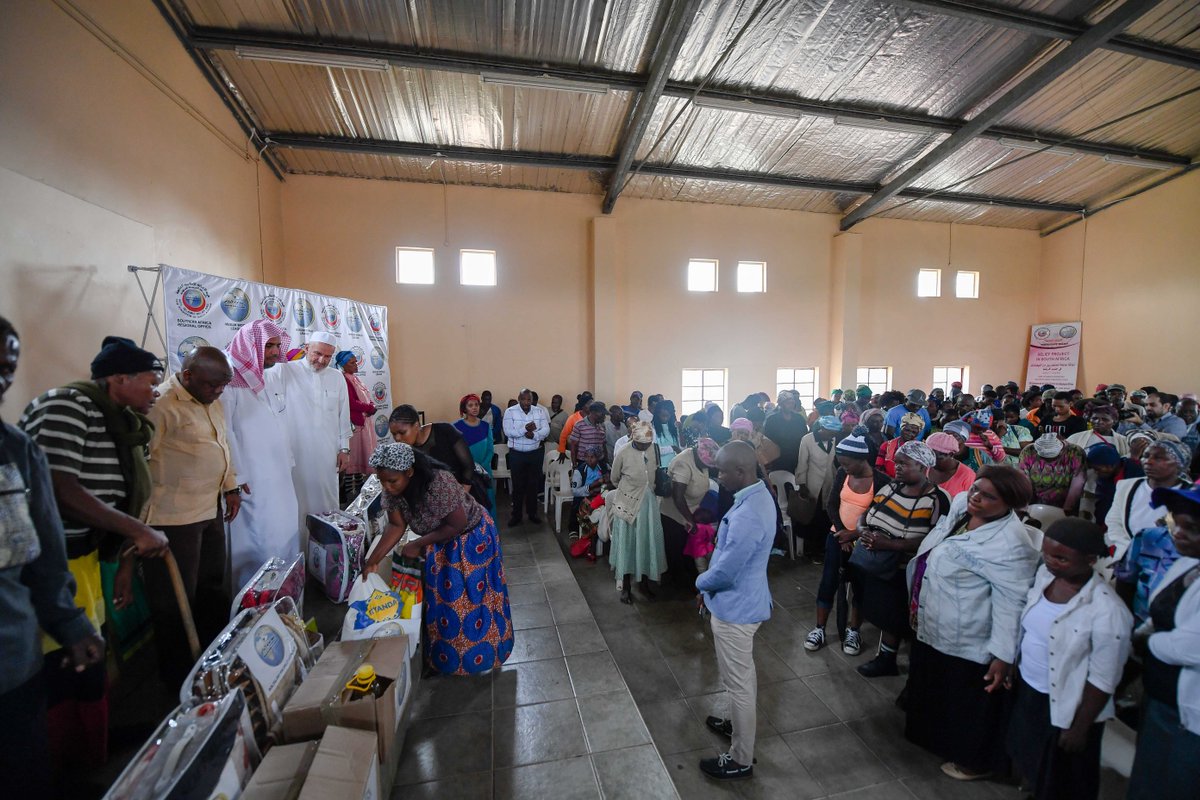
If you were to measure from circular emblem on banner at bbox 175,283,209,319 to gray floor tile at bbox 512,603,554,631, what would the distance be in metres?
3.34

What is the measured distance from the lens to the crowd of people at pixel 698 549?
146cm

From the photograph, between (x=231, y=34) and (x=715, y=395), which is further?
(x=715, y=395)

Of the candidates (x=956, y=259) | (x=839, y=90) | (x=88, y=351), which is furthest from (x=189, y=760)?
(x=956, y=259)

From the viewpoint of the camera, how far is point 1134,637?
169cm

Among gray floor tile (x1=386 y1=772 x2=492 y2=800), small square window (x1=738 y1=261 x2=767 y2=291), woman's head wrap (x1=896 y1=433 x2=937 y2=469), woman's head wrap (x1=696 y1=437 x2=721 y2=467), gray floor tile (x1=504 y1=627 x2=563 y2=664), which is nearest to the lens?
gray floor tile (x1=386 y1=772 x2=492 y2=800)

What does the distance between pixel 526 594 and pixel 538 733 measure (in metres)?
1.43

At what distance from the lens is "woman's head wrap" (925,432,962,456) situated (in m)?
2.91

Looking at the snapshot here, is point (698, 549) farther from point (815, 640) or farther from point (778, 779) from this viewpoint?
point (778, 779)

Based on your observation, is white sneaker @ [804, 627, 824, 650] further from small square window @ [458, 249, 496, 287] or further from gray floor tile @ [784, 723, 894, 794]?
small square window @ [458, 249, 496, 287]

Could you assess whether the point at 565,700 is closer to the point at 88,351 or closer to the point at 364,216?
the point at 88,351

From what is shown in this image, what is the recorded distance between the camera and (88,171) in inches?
126

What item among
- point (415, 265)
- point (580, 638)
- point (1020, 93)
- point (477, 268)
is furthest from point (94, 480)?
point (1020, 93)

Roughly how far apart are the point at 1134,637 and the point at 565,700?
2.42 meters

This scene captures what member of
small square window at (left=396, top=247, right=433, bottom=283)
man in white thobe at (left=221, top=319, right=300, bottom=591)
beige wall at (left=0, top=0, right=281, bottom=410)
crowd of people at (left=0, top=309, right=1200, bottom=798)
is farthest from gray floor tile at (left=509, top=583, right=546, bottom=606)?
small square window at (left=396, top=247, right=433, bottom=283)
